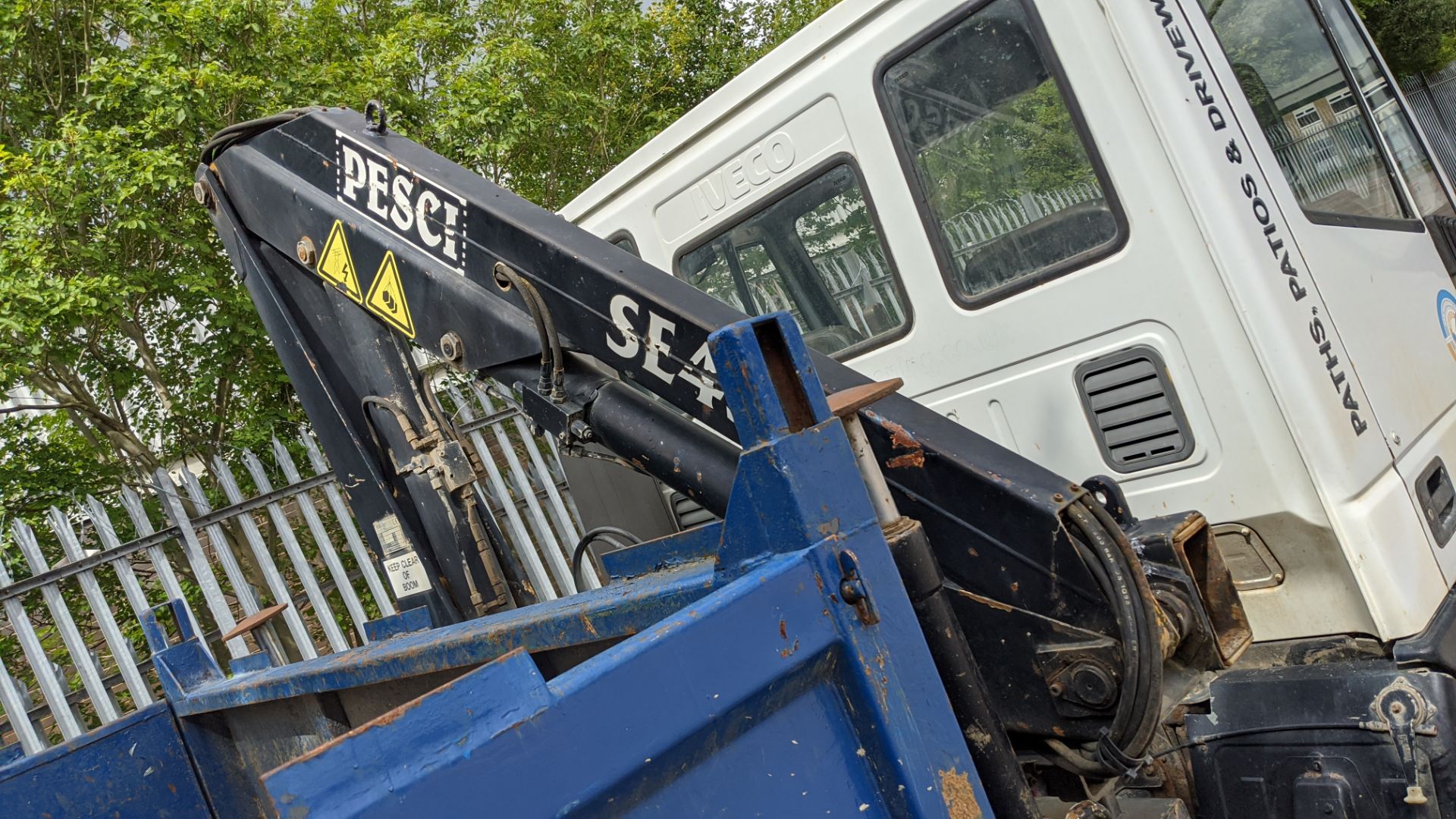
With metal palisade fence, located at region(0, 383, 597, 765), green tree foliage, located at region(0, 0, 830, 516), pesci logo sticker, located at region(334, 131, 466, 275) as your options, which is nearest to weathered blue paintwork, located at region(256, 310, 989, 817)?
pesci logo sticker, located at region(334, 131, 466, 275)

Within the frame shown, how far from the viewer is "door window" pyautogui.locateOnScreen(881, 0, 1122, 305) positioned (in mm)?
2645

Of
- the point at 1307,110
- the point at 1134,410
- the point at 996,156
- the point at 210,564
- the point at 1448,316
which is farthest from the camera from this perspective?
the point at 210,564

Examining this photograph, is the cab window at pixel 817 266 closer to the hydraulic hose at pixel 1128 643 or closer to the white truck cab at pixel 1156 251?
the white truck cab at pixel 1156 251

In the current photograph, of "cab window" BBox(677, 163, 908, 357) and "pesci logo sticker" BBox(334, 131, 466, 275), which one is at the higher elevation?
"pesci logo sticker" BBox(334, 131, 466, 275)

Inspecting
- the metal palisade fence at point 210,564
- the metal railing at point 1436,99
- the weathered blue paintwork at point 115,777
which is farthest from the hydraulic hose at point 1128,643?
the metal railing at point 1436,99

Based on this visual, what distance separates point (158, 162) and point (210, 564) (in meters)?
2.41

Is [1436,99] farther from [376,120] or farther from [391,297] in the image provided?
[391,297]

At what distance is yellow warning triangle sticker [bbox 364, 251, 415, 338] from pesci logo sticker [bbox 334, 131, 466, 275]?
81 mm

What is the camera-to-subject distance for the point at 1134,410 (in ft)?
8.73

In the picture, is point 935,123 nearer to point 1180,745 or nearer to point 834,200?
point 834,200

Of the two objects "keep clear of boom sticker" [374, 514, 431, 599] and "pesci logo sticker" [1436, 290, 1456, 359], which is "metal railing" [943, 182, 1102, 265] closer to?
"pesci logo sticker" [1436, 290, 1456, 359]

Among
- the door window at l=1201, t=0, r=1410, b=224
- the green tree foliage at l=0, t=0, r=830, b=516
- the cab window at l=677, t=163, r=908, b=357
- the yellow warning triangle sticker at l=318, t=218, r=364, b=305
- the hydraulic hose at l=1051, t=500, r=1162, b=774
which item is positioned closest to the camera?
the hydraulic hose at l=1051, t=500, r=1162, b=774

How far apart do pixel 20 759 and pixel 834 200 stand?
2.56 meters

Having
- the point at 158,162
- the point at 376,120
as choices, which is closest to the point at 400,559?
the point at 376,120
